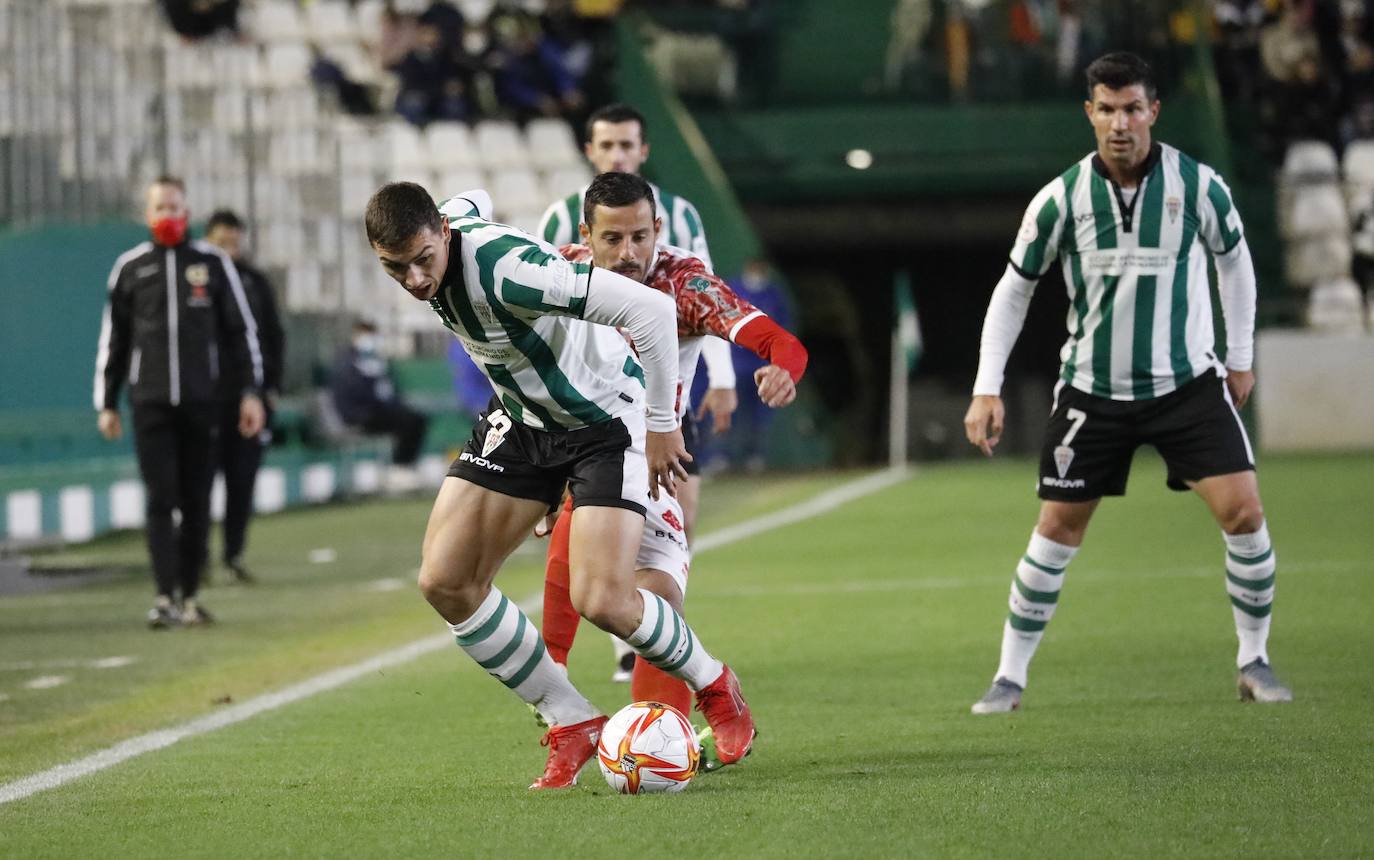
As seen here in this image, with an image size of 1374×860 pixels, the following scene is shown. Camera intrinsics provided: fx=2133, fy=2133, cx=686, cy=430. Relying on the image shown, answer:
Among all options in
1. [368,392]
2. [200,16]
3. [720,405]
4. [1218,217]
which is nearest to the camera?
[1218,217]

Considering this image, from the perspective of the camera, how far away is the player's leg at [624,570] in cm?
553

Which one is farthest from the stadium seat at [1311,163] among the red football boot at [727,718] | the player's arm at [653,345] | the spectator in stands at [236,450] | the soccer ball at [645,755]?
the soccer ball at [645,755]

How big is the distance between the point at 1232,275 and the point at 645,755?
2.67 meters

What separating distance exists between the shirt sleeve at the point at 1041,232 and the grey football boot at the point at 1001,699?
1319 mm

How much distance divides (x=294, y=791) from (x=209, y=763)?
0.67 metres

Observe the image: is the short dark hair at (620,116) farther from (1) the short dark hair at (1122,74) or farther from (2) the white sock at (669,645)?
(2) the white sock at (669,645)

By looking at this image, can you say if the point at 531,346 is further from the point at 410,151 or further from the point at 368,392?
the point at 410,151

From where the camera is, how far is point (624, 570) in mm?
5547

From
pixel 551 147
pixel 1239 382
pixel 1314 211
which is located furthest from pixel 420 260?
pixel 1314 211

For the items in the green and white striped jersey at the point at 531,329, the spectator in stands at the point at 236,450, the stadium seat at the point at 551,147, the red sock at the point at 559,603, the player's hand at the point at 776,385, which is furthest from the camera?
the stadium seat at the point at 551,147

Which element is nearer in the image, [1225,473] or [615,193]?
[615,193]

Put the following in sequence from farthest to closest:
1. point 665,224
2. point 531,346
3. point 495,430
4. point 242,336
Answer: point 242,336 → point 665,224 → point 495,430 → point 531,346

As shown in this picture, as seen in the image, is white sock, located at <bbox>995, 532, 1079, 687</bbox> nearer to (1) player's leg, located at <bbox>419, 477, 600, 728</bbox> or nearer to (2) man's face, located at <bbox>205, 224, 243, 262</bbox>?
(1) player's leg, located at <bbox>419, 477, 600, 728</bbox>

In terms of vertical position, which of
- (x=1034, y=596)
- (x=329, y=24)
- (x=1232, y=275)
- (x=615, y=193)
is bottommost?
(x=1034, y=596)
